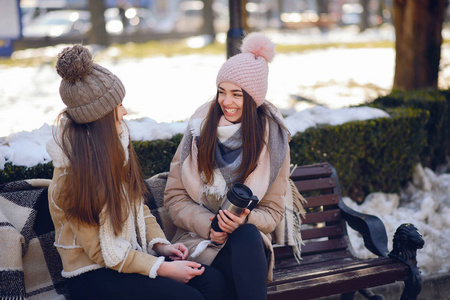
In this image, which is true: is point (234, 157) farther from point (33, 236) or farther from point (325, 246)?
point (33, 236)

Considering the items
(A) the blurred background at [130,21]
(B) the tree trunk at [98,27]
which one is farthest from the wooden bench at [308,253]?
(B) the tree trunk at [98,27]

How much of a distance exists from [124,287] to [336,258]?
1739 mm

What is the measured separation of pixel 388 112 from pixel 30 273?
11.7 ft

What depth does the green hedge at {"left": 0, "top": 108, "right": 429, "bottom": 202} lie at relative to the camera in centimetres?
423

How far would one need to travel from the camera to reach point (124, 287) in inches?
99.6

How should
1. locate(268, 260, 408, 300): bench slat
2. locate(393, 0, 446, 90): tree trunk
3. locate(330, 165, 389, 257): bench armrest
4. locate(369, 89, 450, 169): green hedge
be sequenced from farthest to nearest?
locate(393, 0, 446, 90): tree trunk
locate(369, 89, 450, 169): green hedge
locate(330, 165, 389, 257): bench armrest
locate(268, 260, 408, 300): bench slat

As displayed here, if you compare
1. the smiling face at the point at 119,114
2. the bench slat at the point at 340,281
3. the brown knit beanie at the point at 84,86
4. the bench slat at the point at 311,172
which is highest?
the brown knit beanie at the point at 84,86

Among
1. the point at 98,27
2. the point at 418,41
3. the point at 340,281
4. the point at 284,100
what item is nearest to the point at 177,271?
the point at 340,281

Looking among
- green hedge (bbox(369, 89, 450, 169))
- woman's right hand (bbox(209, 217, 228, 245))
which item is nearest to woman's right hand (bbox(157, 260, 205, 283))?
woman's right hand (bbox(209, 217, 228, 245))

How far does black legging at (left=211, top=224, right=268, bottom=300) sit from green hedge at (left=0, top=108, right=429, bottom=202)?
1.15 m

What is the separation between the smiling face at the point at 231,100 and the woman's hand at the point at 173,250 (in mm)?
854

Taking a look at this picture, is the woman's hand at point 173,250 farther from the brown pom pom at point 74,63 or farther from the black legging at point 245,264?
the brown pom pom at point 74,63

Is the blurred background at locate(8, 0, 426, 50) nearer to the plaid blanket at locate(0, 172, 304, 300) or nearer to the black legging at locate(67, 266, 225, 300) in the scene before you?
the plaid blanket at locate(0, 172, 304, 300)

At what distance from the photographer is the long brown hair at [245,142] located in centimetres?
316
